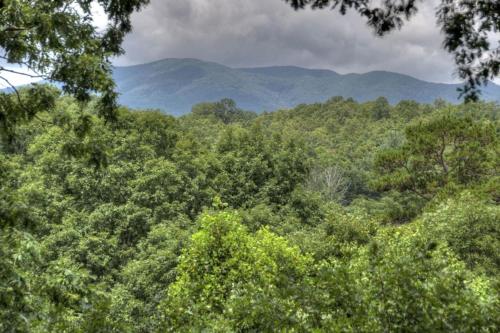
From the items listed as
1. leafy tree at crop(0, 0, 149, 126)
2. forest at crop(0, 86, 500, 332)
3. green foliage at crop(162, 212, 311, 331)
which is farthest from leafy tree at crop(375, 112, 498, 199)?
leafy tree at crop(0, 0, 149, 126)

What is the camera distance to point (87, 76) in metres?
5.70

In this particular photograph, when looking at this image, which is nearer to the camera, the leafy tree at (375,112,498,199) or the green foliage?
the green foliage

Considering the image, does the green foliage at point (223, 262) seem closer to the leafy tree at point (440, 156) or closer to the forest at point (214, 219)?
the forest at point (214, 219)

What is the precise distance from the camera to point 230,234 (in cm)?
1233

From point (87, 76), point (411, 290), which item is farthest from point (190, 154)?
point (411, 290)

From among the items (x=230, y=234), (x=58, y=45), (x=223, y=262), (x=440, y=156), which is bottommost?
(x=223, y=262)

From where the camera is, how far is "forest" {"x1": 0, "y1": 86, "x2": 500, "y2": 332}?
4.89 meters

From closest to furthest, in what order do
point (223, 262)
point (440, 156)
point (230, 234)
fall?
point (223, 262)
point (230, 234)
point (440, 156)

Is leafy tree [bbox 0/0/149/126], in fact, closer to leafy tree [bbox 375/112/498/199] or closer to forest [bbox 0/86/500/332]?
forest [bbox 0/86/500/332]

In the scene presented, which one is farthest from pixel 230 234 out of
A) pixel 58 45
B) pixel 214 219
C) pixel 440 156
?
pixel 440 156

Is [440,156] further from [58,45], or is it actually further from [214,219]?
[58,45]

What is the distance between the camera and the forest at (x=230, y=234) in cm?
489

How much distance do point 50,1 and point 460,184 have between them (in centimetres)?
1936

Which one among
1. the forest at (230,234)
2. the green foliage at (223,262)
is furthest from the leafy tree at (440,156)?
the green foliage at (223,262)
